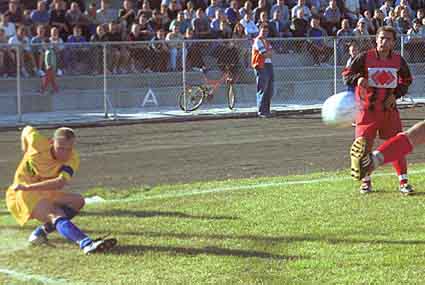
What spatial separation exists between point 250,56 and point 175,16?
3506mm

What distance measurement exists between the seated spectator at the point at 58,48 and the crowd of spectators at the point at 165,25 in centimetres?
3

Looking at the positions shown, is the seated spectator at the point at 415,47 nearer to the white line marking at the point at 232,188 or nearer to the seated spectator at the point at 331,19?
the seated spectator at the point at 331,19

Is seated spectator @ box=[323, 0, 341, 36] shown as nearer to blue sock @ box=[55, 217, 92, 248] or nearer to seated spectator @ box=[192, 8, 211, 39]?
seated spectator @ box=[192, 8, 211, 39]

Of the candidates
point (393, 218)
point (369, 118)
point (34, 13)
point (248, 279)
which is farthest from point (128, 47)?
point (248, 279)

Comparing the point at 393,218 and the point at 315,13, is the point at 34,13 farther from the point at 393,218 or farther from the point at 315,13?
the point at 393,218

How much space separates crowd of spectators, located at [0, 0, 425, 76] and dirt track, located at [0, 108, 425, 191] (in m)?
2.48

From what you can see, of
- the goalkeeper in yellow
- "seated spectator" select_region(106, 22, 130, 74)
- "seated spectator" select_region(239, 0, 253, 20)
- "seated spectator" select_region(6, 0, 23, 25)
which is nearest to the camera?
the goalkeeper in yellow

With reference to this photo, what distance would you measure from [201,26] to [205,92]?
9.27 ft

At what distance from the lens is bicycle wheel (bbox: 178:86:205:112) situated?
900 inches

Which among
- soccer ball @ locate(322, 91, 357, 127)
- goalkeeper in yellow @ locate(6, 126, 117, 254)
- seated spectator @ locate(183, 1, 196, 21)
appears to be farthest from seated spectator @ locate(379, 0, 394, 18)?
goalkeeper in yellow @ locate(6, 126, 117, 254)

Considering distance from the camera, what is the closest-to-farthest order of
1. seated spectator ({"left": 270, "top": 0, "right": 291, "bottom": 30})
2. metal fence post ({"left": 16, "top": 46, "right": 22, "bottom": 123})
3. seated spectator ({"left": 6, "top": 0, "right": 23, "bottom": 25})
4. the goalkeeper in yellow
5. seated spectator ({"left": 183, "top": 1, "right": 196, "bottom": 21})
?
the goalkeeper in yellow, metal fence post ({"left": 16, "top": 46, "right": 22, "bottom": 123}), seated spectator ({"left": 6, "top": 0, "right": 23, "bottom": 25}), seated spectator ({"left": 183, "top": 1, "right": 196, "bottom": 21}), seated spectator ({"left": 270, "top": 0, "right": 291, "bottom": 30})

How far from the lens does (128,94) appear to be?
75.2 ft

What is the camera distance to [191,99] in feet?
75.4

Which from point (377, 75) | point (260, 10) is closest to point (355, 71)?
point (377, 75)
